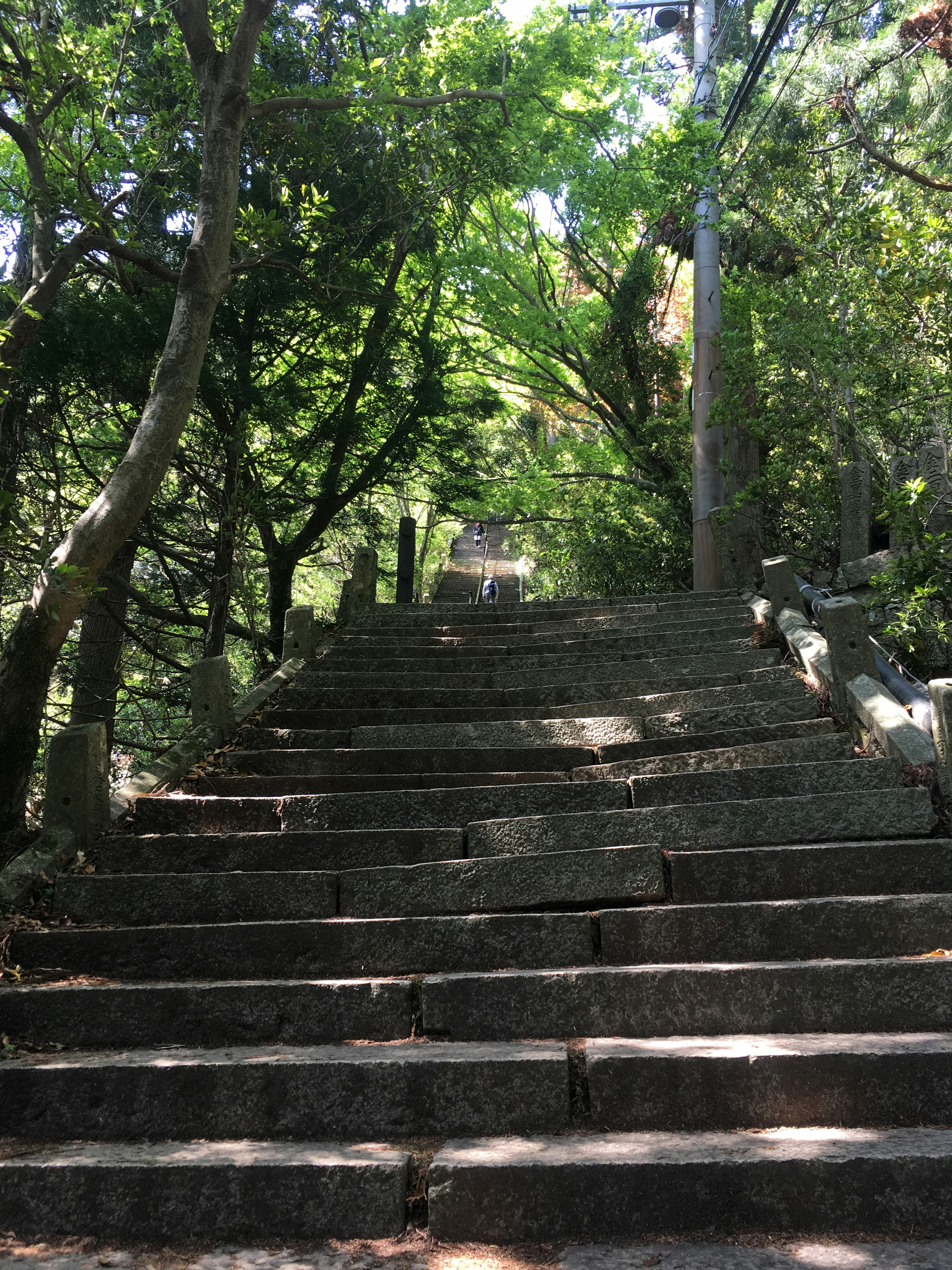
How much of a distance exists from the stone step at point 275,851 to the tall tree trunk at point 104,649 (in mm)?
4800

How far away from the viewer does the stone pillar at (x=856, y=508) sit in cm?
947

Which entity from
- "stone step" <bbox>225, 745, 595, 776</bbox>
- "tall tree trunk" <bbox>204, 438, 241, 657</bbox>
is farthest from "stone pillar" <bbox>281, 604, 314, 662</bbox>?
"stone step" <bbox>225, 745, 595, 776</bbox>

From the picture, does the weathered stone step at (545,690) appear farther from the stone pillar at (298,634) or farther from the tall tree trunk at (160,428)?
the tall tree trunk at (160,428)

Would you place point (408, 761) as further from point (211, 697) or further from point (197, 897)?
point (197, 897)

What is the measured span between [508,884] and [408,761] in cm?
197

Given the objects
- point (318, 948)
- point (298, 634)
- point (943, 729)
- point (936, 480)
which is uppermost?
point (936, 480)

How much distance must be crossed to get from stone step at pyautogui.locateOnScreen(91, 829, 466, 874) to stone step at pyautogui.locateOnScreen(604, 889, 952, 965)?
1.16 metres

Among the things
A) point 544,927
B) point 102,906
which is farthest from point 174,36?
point 544,927

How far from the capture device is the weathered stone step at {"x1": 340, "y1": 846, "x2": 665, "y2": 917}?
4410 millimetres

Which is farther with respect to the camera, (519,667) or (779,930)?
(519,667)

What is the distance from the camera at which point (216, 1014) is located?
12.9 feet

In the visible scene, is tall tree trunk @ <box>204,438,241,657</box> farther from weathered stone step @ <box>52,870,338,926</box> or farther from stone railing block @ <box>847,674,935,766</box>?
stone railing block @ <box>847,674,935,766</box>

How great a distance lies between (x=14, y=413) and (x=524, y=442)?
20.1m

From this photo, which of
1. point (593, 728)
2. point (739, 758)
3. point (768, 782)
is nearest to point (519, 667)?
point (593, 728)
